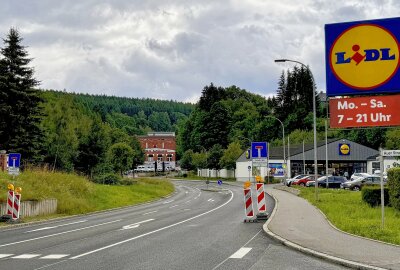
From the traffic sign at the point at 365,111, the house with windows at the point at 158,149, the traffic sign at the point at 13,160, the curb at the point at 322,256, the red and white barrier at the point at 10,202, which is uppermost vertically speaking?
the house with windows at the point at 158,149

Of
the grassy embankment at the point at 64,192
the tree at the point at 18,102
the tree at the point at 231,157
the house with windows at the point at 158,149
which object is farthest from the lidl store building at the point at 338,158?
the house with windows at the point at 158,149

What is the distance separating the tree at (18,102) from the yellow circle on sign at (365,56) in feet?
120

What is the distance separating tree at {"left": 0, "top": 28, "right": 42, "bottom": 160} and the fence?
20801mm

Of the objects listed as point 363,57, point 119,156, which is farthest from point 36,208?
point 119,156

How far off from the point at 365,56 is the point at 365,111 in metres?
1.68

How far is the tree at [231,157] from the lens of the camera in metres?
98.6

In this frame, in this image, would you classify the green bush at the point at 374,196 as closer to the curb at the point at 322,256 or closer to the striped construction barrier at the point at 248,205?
the striped construction barrier at the point at 248,205

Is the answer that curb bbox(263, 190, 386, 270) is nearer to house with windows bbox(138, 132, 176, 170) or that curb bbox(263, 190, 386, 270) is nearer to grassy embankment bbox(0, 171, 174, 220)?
grassy embankment bbox(0, 171, 174, 220)

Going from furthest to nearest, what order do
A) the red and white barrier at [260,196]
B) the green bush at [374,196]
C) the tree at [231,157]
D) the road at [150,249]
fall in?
the tree at [231,157] → the green bush at [374,196] → the red and white barrier at [260,196] → the road at [150,249]

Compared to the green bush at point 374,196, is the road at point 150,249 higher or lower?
lower

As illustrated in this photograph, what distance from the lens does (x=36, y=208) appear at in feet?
82.2

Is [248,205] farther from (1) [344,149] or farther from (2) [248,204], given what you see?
(1) [344,149]

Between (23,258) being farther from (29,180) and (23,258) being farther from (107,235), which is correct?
(29,180)

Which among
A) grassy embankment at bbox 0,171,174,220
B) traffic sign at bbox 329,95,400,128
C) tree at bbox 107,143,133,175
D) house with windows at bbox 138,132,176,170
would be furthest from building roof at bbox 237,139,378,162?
house with windows at bbox 138,132,176,170
